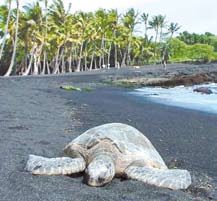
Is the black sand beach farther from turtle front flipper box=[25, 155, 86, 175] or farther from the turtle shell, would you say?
the turtle shell

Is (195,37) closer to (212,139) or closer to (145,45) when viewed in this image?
(145,45)

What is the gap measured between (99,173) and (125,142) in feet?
2.52

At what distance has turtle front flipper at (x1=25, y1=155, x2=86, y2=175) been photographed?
4867 millimetres

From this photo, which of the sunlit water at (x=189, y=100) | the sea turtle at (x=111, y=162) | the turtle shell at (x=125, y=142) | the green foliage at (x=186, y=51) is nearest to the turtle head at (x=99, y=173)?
the sea turtle at (x=111, y=162)

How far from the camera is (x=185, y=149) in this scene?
23.7 ft

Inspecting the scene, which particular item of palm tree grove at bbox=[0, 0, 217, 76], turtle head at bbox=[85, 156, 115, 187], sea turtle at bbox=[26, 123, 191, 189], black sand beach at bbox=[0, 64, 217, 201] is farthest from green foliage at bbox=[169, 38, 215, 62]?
turtle head at bbox=[85, 156, 115, 187]

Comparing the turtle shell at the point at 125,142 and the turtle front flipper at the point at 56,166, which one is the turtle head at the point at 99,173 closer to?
the turtle front flipper at the point at 56,166

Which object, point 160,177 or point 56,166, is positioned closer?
point 160,177

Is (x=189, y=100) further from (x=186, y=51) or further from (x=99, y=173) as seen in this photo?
(x=186, y=51)

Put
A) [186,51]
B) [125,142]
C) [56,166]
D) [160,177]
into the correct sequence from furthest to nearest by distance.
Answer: [186,51] < [125,142] < [56,166] < [160,177]

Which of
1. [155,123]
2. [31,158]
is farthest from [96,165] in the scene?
[155,123]

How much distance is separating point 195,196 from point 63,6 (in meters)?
47.1

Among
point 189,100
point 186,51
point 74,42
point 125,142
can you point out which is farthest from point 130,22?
point 125,142

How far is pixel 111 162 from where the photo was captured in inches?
188
